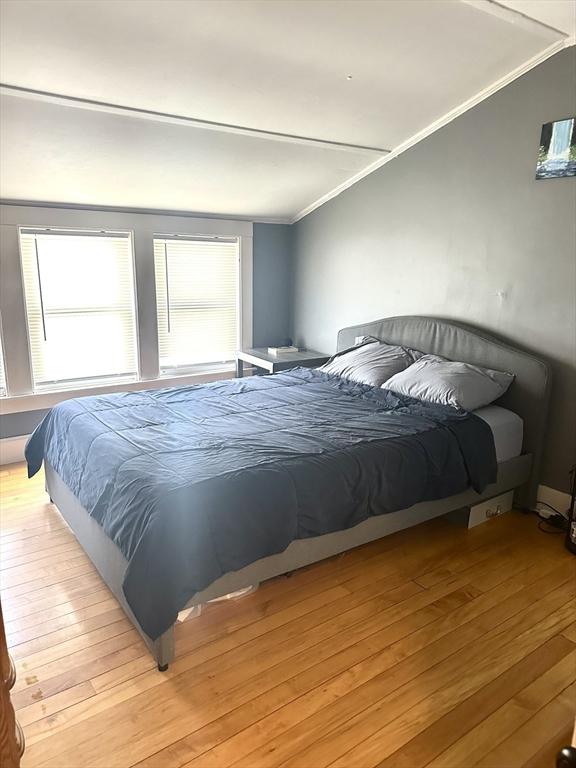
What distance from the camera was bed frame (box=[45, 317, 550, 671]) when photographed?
216 centimetres

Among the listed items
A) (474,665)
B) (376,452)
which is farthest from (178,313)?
(474,665)

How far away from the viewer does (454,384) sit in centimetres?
313

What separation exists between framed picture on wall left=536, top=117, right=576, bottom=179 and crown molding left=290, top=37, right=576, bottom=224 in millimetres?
371

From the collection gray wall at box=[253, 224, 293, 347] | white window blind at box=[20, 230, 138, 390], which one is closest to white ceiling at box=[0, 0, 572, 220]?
white window blind at box=[20, 230, 138, 390]

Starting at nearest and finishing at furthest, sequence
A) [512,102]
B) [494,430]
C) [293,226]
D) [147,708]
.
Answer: [147,708] → [494,430] → [512,102] → [293,226]

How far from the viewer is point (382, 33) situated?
2562mm

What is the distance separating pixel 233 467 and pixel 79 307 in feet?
8.61

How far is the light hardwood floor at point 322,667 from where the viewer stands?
A: 5.51ft

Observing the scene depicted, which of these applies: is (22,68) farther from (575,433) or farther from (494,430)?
(575,433)

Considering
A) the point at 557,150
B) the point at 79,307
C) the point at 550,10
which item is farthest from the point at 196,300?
the point at 550,10

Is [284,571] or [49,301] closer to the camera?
[284,571]

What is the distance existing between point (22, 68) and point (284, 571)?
2.60 m

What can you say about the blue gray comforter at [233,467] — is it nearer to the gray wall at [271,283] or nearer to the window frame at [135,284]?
the window frame at [135,284]

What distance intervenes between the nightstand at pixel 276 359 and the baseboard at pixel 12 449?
1.95 meters
